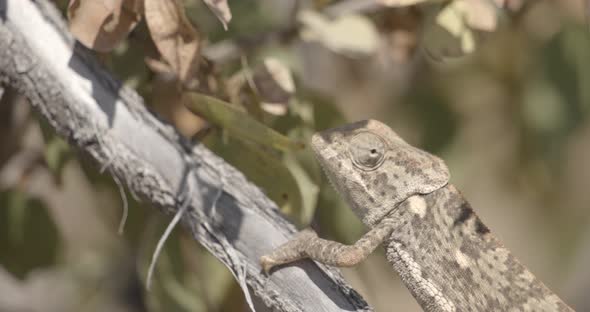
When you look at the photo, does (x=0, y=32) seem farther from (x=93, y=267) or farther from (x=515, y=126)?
(x=515, y=126)

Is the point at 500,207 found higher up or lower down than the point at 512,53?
lower down

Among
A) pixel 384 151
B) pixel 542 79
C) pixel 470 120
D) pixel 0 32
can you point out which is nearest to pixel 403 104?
pixel 470 120

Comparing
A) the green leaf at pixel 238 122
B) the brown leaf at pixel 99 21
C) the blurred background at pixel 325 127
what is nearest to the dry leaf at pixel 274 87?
the blurred background at pixel 325 127

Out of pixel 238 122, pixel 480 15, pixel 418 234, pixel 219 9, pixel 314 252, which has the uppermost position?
pixel 219 9

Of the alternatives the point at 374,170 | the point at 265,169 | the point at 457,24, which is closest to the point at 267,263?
the point at 265,169

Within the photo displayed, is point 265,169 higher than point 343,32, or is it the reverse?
point 343,32

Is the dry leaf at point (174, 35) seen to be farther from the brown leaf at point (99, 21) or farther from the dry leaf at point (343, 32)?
the dry leaf at point (343, 32)

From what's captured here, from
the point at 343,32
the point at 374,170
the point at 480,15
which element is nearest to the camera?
the point at 480,15

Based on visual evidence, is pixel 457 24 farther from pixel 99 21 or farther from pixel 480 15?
pixel 99 21
